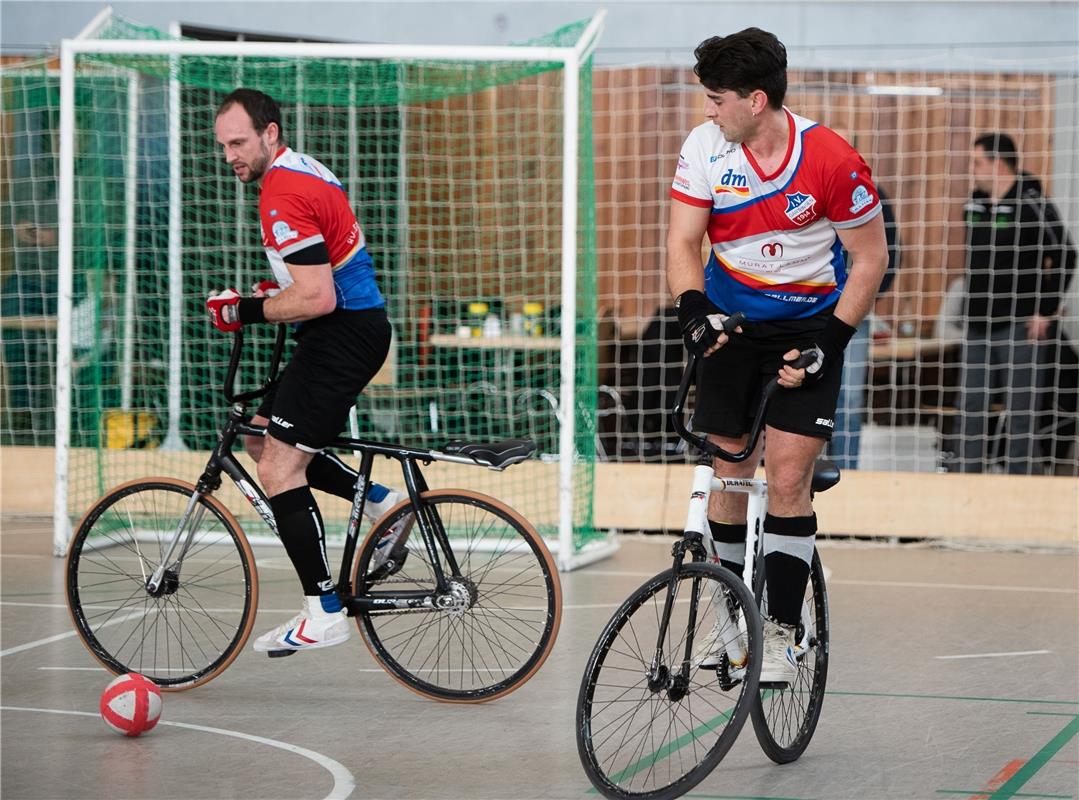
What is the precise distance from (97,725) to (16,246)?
6.43m

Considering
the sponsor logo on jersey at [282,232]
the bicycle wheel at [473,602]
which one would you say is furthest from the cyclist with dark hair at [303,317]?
the bicycle wheel at [473,602]

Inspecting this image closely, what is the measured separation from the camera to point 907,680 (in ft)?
14.6

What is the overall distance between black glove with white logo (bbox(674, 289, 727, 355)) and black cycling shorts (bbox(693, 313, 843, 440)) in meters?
0.18

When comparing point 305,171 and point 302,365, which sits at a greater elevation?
point 305,171

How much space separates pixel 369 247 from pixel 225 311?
5102mm

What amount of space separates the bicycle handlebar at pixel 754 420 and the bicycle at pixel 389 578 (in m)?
0.83

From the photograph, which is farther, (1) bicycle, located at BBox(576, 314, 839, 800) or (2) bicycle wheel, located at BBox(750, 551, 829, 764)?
(2) bicycle wheel, located at BBox(750, 551, 829, 764)

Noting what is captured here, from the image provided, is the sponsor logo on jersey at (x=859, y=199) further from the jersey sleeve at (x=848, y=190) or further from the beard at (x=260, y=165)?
the beard at (x=260, y=165)

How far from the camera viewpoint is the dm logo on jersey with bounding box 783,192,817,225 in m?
3.34

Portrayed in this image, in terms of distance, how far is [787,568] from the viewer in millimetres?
3383

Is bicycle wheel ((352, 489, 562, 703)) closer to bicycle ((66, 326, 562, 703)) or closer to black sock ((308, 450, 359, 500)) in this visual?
bicycle ((66, 326, 562, 703))

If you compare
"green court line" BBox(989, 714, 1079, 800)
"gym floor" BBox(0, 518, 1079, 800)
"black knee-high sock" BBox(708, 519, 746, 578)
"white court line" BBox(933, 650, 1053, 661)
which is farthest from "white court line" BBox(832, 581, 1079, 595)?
"black knee-high sock" BBox(708, 519, 746, 578)

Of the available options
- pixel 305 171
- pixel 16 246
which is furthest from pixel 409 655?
pixel 16 246

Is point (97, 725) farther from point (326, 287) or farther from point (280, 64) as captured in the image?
point (280, 64)
